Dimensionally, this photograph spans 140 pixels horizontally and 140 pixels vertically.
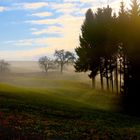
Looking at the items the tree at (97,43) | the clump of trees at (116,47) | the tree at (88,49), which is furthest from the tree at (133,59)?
the tree at (88,49)

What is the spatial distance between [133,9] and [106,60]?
1263 centimetres

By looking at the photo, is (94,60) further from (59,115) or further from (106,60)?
(59,115)

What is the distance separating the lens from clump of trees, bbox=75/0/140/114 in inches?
2653

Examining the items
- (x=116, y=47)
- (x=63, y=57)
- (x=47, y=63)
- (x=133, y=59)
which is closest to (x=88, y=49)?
(x=116, y=47)

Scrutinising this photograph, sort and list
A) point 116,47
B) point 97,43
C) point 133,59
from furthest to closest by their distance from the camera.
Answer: point 97,43 → point 116,47 → point 133,59

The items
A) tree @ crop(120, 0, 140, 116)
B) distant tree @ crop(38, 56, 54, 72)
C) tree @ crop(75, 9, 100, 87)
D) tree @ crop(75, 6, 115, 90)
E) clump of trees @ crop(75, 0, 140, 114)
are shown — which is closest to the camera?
tree @ crop(120, 0, 140, 116)

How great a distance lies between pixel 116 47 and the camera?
75688 mm

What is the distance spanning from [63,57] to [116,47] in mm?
74696

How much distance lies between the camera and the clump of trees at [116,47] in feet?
221

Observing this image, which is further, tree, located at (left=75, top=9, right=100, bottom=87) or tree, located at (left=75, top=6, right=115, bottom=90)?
tree, located at (left=75, top=9, right=100, bottom=87)

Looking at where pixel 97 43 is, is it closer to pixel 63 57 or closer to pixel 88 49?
pixel 88 49

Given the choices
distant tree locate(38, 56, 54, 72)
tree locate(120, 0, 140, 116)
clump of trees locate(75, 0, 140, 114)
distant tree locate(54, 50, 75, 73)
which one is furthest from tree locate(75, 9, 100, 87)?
distant tree locate(38, 56, 54, 72)

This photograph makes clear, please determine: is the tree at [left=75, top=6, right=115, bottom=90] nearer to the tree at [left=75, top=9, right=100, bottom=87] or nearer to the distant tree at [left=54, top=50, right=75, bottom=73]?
the tree at [left=75, top=9, right=100, bottom=87]

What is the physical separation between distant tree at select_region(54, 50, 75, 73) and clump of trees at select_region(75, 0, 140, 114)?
6268 cm
